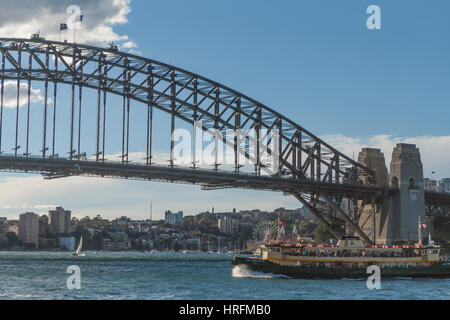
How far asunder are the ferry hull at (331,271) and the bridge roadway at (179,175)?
25.8 m

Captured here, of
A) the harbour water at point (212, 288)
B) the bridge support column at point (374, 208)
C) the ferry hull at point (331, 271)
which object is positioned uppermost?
the bridge support column at point (374, 208)

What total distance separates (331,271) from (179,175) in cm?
3308

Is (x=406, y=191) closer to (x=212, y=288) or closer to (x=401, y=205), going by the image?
(x=401, y=205)

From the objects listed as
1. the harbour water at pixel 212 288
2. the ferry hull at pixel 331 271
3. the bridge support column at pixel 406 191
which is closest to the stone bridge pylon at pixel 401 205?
the bridge support column at pixel 406 191

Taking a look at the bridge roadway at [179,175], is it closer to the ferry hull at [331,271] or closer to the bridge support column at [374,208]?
the bridge support column at [374,208]

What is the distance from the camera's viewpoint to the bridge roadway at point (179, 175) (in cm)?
8681

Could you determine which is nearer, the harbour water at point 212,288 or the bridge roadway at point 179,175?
the harbour water at point 212,288

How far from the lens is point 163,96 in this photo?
Answer: 101375 millimetres

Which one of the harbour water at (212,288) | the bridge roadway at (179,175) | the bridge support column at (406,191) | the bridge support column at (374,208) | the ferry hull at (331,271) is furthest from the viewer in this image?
the bridge support column at (374,208)

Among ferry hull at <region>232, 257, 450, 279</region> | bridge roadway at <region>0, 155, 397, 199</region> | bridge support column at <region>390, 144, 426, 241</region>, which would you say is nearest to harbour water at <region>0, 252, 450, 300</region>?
ferry hull at <region>232, 257, 450, 279</region>

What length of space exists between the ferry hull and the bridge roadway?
84.6ft

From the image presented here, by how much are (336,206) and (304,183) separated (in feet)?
24.8

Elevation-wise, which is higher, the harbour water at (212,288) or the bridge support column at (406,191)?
the bridge support column at (406,191)
